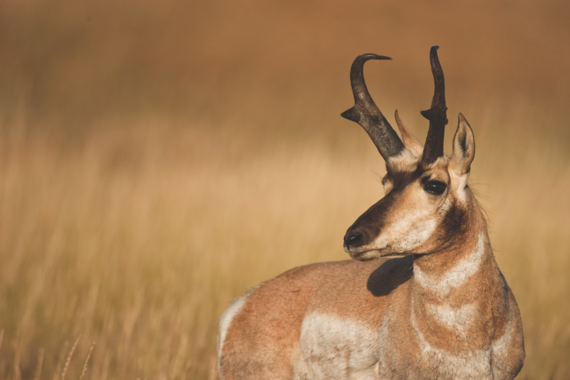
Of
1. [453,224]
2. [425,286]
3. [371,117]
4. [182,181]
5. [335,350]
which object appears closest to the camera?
[453,224]

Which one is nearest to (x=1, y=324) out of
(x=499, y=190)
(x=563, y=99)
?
(x=499, y=190)

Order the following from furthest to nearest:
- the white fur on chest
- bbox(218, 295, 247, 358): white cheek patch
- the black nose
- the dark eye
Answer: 1. bbox(218, 295, 247, 358): white cheek patch
2. the white fur on chest
3. the dark eye
4. the black nose

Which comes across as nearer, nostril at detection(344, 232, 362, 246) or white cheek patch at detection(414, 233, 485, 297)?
nostril at detection(344, 232, 362, 246)

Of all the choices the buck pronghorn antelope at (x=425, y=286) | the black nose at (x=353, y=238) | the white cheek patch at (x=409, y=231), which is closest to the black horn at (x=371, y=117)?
the buck pronghorn antelope at (x=425, y=286)

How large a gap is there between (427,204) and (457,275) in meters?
0.47

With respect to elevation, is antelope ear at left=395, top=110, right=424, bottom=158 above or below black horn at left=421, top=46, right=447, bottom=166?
below

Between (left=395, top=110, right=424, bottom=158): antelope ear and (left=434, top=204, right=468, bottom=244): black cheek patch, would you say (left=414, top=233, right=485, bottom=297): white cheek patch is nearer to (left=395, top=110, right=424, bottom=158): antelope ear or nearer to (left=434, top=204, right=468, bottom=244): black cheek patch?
(left=434, top=204, right=468, bottom=244): black cheek patch

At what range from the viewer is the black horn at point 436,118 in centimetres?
317

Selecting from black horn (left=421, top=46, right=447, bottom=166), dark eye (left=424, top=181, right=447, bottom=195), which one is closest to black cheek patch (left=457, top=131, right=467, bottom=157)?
black horn (left=421, top=46, right=447, bottom=166)

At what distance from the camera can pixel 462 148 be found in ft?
10.6

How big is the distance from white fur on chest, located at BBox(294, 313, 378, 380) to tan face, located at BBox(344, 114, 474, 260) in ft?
2.47

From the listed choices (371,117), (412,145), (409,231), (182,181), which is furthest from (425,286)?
(182,181)

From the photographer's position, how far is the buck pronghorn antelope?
3.18 m

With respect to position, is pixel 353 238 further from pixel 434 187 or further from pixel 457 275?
pixel 457 275
